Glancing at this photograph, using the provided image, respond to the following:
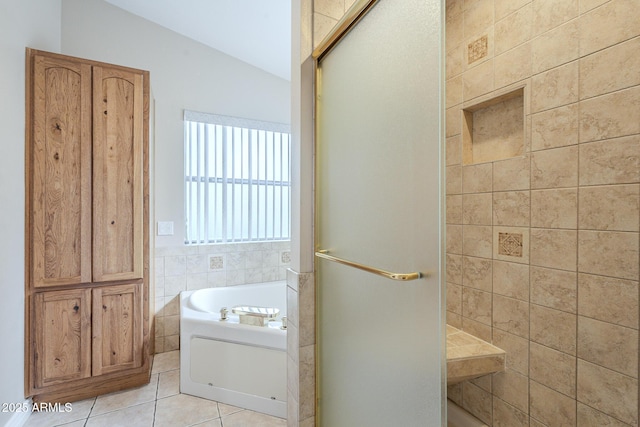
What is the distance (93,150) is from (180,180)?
0.88 meters

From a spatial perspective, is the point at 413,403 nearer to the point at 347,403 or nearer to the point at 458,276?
the point at 347,403

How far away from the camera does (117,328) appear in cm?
215

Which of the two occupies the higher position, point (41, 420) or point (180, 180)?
point (180, 180)

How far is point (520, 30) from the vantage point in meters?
1.55

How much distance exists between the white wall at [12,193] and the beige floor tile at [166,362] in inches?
32.9

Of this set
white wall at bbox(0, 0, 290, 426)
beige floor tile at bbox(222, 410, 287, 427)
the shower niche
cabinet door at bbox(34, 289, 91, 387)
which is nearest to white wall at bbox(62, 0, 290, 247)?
white wall at bbox(0, 0, 290, 426)

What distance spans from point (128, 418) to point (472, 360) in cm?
200

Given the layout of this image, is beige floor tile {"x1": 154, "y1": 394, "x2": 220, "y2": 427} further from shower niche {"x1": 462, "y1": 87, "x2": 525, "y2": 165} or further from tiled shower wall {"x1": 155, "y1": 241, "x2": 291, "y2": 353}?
shower niche {"x1": 462, "y1": 87, "x2": 525, "y2": 165}

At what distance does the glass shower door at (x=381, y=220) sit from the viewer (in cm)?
77

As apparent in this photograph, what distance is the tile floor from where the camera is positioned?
188 cm

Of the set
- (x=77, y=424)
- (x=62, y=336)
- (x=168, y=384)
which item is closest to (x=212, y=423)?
(x=168, y=384)

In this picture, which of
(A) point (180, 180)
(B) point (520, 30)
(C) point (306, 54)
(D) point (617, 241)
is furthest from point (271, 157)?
(D) point (617, 241)

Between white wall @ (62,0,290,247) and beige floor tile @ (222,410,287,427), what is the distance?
159cm

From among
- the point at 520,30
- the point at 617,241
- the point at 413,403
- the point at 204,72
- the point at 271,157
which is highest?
the point at 204,72
